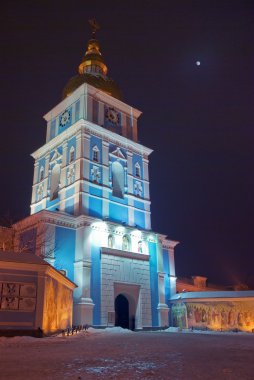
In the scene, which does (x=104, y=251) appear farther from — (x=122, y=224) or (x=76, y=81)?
(x=76, y=81)

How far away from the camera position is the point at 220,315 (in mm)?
25016

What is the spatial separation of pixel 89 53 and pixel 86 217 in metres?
19.4

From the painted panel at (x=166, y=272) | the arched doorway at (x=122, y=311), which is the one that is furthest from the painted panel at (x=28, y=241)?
the painted panel at (x=166, y=272)

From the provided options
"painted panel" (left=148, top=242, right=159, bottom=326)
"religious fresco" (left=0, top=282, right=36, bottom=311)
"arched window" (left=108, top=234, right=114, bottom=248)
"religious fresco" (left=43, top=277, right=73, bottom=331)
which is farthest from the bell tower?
"religious fresco" (left=0, top=282, right=36, bottom=311)

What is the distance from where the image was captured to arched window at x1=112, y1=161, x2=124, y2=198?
2994 cm

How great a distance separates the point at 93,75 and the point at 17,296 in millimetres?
24765

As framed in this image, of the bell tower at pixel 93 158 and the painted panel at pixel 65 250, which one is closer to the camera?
the painted panel at pixel 65 250

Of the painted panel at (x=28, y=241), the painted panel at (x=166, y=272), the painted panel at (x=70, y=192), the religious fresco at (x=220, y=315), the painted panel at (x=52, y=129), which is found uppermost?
the painted panel at (x=52, y=129)

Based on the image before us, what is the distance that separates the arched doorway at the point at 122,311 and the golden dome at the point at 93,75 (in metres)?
17.9

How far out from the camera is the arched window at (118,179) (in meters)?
29.9

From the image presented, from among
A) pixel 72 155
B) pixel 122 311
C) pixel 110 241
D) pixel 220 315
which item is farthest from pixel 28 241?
pixel 220 315

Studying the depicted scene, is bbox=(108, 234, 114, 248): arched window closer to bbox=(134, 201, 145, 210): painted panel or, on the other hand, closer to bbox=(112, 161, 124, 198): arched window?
bbox=(112, 161, 124, 198): arched window

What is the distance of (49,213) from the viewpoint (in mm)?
24312

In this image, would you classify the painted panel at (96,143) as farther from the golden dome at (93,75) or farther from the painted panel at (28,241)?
the painted panel at (28,241)
